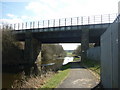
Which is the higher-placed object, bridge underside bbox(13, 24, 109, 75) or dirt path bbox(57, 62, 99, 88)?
bridge underside bbox(13, 24, 109, 75)

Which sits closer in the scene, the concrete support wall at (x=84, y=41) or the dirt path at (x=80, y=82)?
the dirt path at (x=80, y=82)

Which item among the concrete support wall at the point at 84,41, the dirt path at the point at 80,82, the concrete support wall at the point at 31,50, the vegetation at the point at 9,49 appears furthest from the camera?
the concrete support wall at the point at 31,50

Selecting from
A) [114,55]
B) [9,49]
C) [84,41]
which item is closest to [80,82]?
[114,55]

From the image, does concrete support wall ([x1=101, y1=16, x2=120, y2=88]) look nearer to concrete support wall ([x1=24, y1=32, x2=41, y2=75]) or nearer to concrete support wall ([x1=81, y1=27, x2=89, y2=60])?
concrete support wall ([x1=81, y1=27, x2=89, y2=60])

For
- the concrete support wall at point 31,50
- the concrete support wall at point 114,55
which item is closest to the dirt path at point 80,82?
the concrete support wall at point 114,55

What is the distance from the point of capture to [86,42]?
38.6 m

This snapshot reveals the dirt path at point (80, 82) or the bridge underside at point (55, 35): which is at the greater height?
the bridge underside at point (55, 35)

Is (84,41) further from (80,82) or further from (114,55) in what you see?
(114,55)

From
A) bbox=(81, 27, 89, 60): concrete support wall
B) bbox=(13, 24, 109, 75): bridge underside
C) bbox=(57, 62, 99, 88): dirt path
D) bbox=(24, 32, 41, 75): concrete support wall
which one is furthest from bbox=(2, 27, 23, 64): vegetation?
bbox=(57, 62, 99, 88): dirt path

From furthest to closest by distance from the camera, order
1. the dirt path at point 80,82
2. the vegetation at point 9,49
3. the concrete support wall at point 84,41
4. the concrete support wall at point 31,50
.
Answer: the concrete support wall at point 31,50 < the vegetation at point 9,49 < the concrete support wall at point 84,41 < the dirt path at point 80,82

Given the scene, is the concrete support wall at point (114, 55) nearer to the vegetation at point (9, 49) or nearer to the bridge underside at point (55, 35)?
the bridge underside at point (55, 35)

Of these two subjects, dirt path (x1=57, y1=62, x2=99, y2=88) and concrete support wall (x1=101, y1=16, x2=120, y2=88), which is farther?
dirt path (x1=57, y1=62, x2=99, y2=88)

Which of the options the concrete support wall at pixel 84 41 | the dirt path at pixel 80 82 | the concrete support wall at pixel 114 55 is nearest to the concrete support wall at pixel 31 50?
the concrete support wall at pixel 84 41

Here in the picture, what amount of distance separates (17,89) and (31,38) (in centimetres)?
3466
